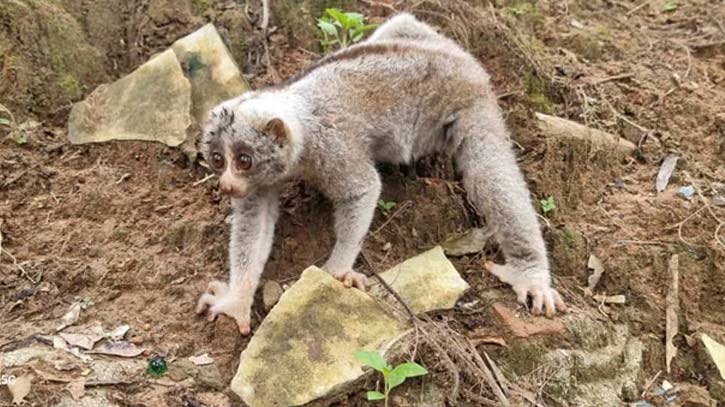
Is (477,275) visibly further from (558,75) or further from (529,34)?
(529,34)

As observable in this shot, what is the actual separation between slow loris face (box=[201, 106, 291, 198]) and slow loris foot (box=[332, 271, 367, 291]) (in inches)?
32.7

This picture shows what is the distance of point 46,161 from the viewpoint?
21.0 ft

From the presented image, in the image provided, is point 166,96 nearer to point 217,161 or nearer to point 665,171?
A: point 217,161

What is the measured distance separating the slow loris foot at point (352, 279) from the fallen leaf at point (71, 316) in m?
1.66

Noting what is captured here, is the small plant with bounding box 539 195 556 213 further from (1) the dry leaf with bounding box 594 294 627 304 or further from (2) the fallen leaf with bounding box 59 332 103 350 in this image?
(2) the fallen leaf with bounding box 59 332 103 350

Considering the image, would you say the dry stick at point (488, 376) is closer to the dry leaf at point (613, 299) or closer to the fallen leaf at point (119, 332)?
the dry leaf at point (613, 299)

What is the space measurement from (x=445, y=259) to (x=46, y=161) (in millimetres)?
3121

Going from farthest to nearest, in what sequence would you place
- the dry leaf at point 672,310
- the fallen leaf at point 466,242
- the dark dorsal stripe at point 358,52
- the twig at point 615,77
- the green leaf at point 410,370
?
the twig at point 615,77 < the dark dorsal stripe at point 358,52 < the fallen leaf at point 466,242 < the dry leaf at point 672,310 < the green leaf at point 410,370

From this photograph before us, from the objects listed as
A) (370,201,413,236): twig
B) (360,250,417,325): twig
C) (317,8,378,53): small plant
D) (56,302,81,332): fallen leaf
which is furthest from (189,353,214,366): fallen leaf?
(317,8,378,53): small plant

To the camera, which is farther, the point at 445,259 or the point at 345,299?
the point at 445,259

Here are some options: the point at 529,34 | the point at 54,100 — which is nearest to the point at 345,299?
the point at 54,100

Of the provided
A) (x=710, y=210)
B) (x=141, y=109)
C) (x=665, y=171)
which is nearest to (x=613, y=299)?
(x=710, y=210)

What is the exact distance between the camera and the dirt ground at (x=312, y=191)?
554cm

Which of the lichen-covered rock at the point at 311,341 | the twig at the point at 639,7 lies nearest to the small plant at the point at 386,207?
the lichen-covered rock at the point at 311,341
